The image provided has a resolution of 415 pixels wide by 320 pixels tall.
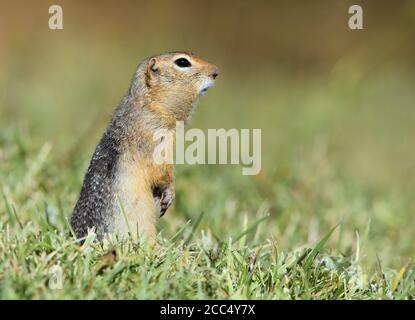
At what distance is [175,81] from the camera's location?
15.8 ft

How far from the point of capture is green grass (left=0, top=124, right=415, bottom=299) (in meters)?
3.33

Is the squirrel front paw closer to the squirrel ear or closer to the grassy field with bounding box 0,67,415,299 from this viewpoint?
the grassy field with bounding box 0,67,415,299

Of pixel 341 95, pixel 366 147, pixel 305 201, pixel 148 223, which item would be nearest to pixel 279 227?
pixel 305 201

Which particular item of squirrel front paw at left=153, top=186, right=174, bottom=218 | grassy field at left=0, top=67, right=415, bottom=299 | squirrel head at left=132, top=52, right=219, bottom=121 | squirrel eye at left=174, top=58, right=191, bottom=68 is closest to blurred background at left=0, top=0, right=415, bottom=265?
grassy field at left=0, top=67, right=415, bottom=299

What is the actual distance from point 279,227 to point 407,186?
203cm

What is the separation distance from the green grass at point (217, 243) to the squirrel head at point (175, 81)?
68cm

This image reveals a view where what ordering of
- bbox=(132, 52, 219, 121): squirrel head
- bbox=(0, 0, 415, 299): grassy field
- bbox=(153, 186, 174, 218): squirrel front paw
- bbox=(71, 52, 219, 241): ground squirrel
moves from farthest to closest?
bbox=(132, 52, 219, 121): squirrel head → bbox=(153, 186, 174, 218): squirrel front paw → bbox=(71, 52, 219, 241): ground squirrel → bbox=(0, 0, 415, 299): grassy field

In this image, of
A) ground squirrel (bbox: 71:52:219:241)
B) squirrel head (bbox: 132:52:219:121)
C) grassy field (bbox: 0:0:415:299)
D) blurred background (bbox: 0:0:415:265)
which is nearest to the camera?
grassy field (bbox: 0:0:415:299)

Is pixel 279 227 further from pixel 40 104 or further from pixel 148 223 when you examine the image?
pixel 40 104

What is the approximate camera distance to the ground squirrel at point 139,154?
13.6 feet

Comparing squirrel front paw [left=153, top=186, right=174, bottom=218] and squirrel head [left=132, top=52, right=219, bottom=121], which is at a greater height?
squirrel head [left=132, top=52, right=219, bottom=121]

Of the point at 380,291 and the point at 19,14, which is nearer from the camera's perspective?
the point at 380,291

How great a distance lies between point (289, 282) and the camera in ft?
12.0

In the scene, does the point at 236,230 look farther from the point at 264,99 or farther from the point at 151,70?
the point at 264,99
